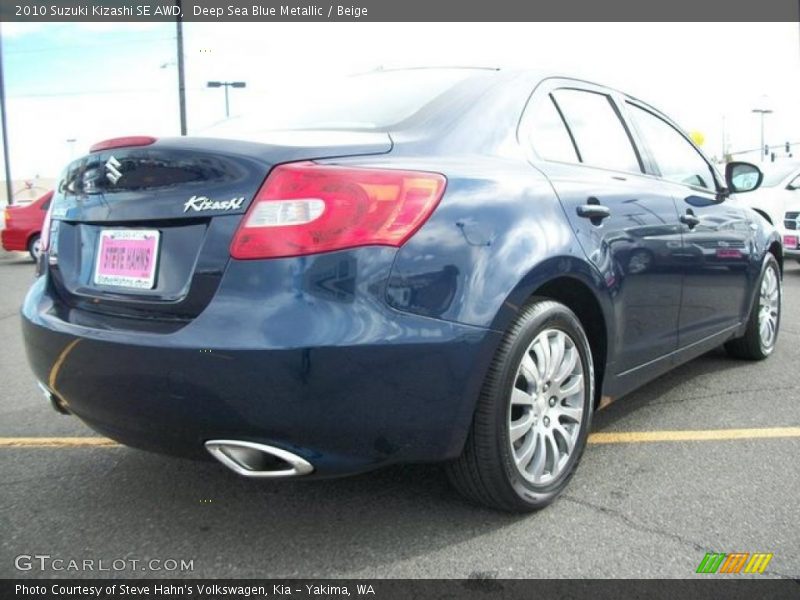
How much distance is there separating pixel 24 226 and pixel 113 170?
12.6m

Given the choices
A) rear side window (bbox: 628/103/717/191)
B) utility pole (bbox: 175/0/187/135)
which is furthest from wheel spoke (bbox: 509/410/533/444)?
utility pole (bbox: 175/0/187/135)

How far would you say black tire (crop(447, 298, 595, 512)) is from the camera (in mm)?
2232

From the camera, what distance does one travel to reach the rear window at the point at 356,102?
8.36 feet

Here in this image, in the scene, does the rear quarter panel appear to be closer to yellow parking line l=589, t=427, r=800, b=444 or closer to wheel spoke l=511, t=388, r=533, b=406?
wheel spoke l=511, t=388, r=533, b=406

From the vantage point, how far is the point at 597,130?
10.3ft

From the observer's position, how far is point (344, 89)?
121 inches

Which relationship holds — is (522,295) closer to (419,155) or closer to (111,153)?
(419,155)

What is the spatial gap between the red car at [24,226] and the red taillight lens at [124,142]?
12174 millimetres

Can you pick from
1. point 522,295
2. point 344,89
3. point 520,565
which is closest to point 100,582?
point 520,565

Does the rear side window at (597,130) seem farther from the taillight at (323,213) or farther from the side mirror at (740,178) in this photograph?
the side mirror at (740,178)

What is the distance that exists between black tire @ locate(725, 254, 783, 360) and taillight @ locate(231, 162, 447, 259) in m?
3.11

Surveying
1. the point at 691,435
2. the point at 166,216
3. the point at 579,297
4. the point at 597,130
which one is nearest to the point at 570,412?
the point at 579,297

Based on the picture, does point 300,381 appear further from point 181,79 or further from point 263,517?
point 181,79

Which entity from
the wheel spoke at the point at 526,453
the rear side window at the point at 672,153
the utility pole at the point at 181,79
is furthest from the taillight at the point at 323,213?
the utility pole at the point at 181,79
